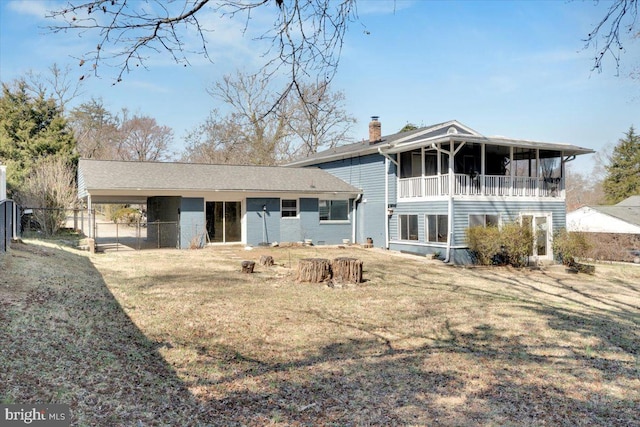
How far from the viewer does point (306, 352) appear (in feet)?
19.0

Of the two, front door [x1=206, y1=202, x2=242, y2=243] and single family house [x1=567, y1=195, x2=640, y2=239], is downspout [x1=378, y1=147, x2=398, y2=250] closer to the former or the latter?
front door [x1=206, y1=202, x2=242, y2=243]

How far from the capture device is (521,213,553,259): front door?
17.4 m

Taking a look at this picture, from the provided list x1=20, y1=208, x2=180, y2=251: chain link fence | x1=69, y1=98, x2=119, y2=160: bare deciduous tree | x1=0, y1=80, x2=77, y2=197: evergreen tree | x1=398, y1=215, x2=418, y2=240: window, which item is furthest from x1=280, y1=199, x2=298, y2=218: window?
x1=69, y1=98, x2=119, y2=160: bare deciduous tree

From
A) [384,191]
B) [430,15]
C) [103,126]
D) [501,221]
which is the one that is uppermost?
[103,126]

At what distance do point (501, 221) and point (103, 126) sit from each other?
1528 inches

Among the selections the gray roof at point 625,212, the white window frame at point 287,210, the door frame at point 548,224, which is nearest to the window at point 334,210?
the white window frame at point 287,210

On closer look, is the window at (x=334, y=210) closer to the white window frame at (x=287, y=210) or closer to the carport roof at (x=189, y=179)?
the carport roof at (x=189, y=179)

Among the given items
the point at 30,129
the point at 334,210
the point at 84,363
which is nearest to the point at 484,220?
the point at 334,210

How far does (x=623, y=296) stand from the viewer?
449 inches

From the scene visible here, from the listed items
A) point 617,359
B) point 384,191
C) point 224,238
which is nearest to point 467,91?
point 617,359

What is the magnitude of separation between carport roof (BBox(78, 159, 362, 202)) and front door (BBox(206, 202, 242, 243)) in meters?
1.17

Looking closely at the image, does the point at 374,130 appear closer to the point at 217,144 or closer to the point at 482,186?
the point at 482,186

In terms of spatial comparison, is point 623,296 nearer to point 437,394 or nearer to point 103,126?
point 437,394

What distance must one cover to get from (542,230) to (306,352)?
14392 mm
